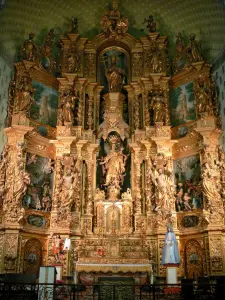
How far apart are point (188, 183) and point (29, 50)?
1072cm

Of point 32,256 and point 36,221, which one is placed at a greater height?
point 36,221

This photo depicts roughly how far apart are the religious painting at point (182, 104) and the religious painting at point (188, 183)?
2.27 m

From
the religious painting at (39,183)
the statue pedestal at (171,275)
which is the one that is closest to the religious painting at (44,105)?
the religious painting at (39,183)

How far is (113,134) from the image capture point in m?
20.4

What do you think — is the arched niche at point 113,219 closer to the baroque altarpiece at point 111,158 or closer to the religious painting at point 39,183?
the baroque altarpiece at point 111,158

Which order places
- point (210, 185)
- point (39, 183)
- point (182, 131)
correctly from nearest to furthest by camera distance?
point (210, 185), point (39, 183), point (182, 131)

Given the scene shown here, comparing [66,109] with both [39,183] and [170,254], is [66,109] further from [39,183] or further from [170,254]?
[170,254]

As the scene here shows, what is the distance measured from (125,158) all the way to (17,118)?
582cm

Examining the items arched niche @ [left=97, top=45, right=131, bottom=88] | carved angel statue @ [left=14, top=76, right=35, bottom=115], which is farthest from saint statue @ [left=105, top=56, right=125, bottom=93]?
carved angel statue @ [left=14, top=76, right=35, bottom=115]

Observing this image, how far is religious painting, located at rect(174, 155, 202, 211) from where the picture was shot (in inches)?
703

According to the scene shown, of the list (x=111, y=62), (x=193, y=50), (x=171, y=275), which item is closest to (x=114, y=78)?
(x=111, y=62)

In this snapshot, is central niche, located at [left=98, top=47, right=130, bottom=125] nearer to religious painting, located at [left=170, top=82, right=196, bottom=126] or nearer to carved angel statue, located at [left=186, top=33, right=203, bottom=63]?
religious painting, located at [left=170, top=82, right=196, bottom=126]

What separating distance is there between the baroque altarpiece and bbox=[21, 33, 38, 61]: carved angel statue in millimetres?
68

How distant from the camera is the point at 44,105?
20.2 meters
